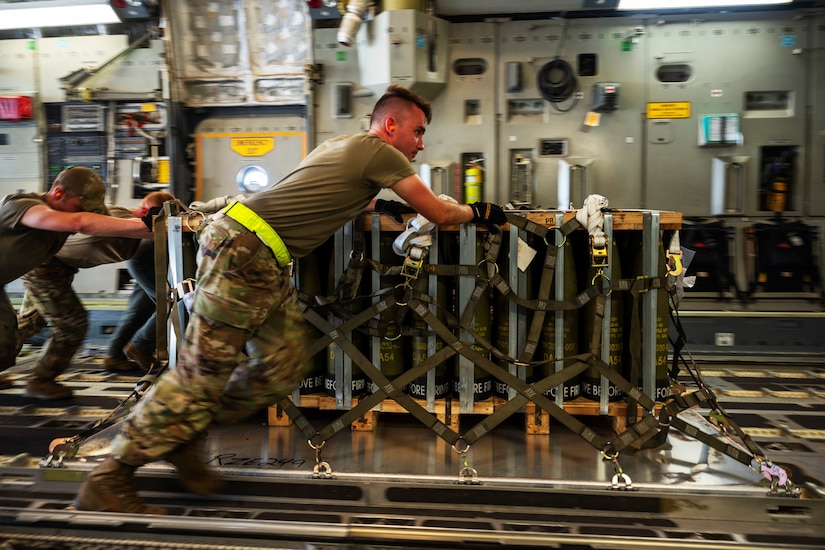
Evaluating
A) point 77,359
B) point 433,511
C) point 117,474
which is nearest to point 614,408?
point 433,511

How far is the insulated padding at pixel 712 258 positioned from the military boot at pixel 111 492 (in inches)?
194

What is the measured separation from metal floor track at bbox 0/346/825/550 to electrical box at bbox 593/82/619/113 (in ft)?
10.7

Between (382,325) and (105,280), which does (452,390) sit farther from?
(105,280)

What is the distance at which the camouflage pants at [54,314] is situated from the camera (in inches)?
162

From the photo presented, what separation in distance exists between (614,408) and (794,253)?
3505 millimetres

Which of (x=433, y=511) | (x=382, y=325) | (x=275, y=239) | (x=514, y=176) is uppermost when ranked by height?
(x=514, y=176)

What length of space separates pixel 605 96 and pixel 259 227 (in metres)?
4.15

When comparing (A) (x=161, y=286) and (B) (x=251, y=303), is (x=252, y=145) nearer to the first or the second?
(A) (x=161, y=286)

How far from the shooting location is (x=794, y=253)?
214 inches

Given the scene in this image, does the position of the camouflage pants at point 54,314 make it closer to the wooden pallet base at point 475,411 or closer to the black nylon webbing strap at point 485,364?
the wooden pallet base at point 475,411

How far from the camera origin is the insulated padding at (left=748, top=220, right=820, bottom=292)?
543 cm

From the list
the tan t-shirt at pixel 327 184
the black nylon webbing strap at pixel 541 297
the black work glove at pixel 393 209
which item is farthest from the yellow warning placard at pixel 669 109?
the tan t-shirt at pixel 327 184

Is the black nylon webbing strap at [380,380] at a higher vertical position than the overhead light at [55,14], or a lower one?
lower

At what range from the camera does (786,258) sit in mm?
5449
